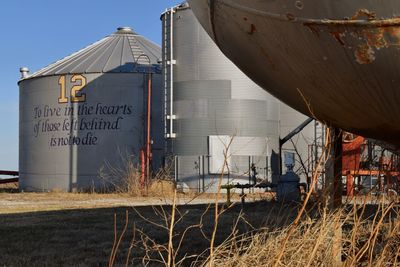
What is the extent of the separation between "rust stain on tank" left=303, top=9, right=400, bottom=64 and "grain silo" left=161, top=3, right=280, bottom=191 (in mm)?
16807

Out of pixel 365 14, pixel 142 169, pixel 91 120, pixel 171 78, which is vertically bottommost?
pixel 142 169

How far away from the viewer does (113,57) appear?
2467 cm

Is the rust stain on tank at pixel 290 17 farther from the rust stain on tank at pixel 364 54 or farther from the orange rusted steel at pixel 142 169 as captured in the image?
the orange rusted steel at pixel 142 169

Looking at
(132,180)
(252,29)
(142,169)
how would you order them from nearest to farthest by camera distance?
(252,29) → (132,180) → (142,169)

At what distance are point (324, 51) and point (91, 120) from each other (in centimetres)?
2090

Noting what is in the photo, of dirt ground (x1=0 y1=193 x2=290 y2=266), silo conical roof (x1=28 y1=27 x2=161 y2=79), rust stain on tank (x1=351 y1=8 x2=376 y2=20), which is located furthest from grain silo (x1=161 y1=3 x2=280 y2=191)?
rust stain on tank (x1=351 y1=8 x2=376 y2=20)

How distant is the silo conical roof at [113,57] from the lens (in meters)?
23.8

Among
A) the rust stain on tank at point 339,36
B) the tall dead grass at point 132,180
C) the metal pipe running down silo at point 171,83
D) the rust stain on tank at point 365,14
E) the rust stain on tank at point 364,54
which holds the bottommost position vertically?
the tall dead grass at point 132,180

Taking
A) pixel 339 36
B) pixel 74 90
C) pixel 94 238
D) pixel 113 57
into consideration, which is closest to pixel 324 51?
pixel 339 36

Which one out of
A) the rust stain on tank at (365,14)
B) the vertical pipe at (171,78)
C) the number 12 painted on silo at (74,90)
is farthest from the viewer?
the number 12 painted on silo at (74,90)

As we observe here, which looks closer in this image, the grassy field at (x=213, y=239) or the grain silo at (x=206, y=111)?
the grassy field at (x=213, y=239)

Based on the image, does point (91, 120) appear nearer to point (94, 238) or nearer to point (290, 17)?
point (94, 238)

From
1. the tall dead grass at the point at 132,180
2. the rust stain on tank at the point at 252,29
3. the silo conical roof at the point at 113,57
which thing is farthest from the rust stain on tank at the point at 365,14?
the silo conical roof at the point at 113,57

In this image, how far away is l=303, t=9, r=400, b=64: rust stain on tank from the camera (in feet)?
7.47
